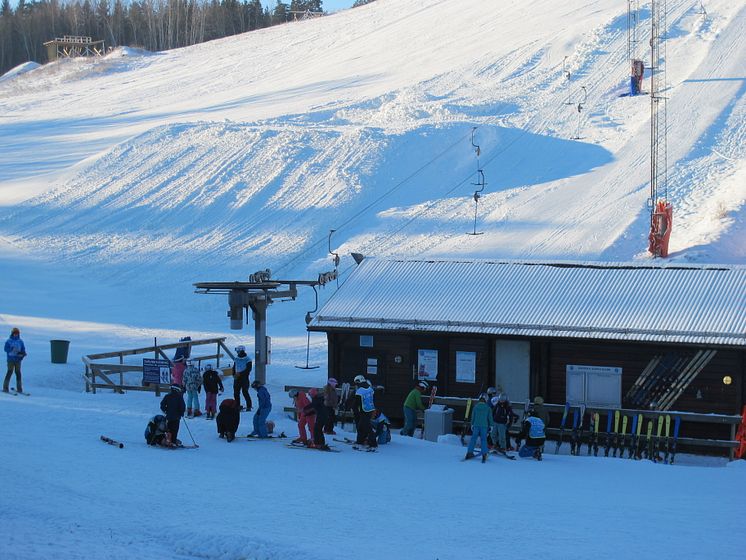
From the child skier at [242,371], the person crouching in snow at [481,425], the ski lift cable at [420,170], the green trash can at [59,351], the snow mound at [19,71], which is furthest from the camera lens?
the snow mound at [19,71]

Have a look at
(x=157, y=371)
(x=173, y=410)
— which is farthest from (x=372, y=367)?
(x=173, y=410)

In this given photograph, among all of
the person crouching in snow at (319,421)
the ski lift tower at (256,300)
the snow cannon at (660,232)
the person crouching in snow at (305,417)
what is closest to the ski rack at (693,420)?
the person crouching in snow at (319,421)

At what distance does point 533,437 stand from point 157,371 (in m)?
9.45

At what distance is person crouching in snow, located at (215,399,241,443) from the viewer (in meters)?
17.5

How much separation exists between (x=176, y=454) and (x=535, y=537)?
6.33m

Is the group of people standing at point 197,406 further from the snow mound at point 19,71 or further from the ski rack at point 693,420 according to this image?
the snow mound at point 19,71

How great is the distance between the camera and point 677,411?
20156 millimetres

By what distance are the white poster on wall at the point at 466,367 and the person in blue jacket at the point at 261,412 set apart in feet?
17.6

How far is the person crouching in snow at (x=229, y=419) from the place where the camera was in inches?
689

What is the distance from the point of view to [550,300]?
22.2 metres

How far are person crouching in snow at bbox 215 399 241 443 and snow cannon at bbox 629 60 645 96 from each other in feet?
128

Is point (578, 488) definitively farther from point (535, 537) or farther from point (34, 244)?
point (34, 244)

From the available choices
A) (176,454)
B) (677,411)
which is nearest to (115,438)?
(176,454)

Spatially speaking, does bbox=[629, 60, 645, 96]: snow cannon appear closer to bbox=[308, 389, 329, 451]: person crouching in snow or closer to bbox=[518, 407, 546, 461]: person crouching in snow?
bbox=[518, 407, 546, 461]: person crouching in snow
